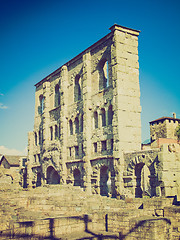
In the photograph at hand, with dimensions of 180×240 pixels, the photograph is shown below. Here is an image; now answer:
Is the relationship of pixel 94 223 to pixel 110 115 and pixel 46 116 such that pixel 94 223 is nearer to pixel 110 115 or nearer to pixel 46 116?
pixel 110 115

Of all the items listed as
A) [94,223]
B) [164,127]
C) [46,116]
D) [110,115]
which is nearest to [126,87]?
[110,115]

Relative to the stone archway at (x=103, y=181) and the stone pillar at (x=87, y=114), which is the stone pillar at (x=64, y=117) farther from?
the stone archway at (x=103, y=181)

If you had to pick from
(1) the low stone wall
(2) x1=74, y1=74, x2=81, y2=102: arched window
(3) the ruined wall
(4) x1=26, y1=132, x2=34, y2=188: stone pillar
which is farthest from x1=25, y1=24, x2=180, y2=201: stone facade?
(3) the ruined wall

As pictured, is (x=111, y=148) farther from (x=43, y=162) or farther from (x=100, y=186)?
(x=43, y=162)

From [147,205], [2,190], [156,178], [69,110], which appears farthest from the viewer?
[69,110]

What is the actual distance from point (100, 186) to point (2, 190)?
9164mm

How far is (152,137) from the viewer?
47688mm

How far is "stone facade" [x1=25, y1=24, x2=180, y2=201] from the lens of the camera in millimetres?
19583

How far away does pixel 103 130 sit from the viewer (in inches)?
912

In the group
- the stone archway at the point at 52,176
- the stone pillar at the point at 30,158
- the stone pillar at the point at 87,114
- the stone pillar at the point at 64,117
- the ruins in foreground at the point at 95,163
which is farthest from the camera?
the stone pillar at the point at 30,158

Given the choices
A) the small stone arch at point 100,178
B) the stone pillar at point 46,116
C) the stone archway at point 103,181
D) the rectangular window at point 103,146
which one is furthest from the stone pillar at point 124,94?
the stone pillar at point 46,116

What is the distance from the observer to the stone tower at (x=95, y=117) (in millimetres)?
21844

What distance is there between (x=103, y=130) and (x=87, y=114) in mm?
2647

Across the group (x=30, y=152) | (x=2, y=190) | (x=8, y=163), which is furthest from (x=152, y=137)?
(x=2, y=190)
